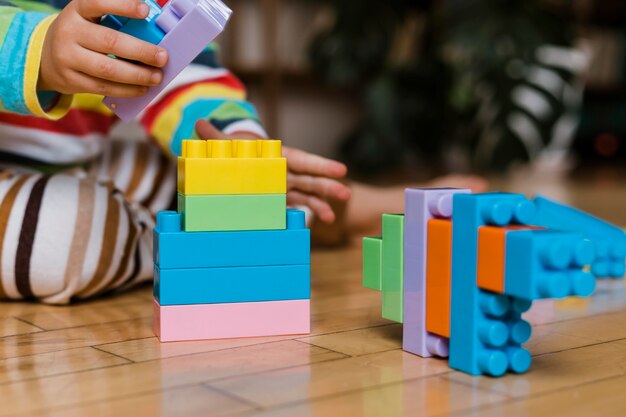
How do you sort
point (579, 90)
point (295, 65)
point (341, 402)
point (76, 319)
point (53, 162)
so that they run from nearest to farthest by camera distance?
point (341, 402)
point (76, 319)
point (53, 162)
point (295, 65)
point (579, 90)

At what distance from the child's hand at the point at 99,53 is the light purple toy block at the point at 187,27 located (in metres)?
0.01

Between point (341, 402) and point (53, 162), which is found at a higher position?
point (53, 162)

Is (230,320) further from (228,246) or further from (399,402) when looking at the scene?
(399,402)

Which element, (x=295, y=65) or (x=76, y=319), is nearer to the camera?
(x=76, y=319)

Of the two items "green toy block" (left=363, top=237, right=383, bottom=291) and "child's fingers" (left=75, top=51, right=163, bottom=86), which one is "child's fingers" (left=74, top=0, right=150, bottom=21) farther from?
"green toy block" (left=363, top=237, right=383, bottom=291)

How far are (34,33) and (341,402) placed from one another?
0.45 metres

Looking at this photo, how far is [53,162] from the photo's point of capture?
3.58 ft

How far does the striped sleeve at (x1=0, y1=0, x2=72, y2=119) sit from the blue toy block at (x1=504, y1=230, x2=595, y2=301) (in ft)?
1.52

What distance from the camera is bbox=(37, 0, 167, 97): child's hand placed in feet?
2.21

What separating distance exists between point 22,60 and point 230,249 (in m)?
0.27

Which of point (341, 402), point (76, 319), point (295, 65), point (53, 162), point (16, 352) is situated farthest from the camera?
point (295, 65)

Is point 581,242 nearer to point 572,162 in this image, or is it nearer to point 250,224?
point 250,224

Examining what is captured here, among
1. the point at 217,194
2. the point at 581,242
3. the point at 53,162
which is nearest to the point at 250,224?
the point at 217,194

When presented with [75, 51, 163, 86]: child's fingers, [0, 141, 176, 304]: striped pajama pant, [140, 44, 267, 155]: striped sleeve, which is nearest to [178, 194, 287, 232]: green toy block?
[75, 51, 163, 86]: child's fingers
